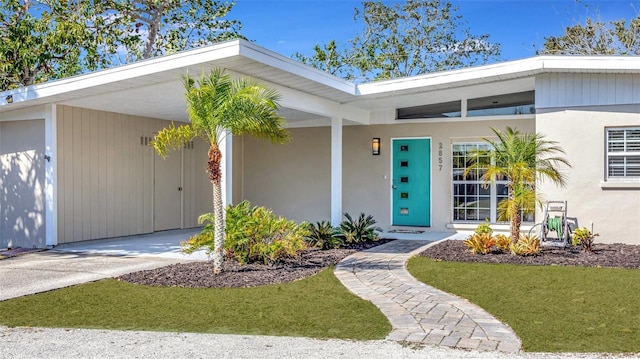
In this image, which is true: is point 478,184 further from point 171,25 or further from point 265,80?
point 171,25

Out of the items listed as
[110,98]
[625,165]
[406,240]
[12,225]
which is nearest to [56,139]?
[110,98]

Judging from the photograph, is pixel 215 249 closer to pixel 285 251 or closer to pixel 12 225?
pixel 285 251

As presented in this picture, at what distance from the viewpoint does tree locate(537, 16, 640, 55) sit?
A: 69.8ft

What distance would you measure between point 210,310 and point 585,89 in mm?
7676

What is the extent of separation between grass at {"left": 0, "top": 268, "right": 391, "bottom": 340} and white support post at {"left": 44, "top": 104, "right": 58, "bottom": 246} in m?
4.15

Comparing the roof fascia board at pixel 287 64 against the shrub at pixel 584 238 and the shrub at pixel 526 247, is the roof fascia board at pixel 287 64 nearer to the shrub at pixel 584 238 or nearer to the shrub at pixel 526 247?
the shrub at pixel 526 247

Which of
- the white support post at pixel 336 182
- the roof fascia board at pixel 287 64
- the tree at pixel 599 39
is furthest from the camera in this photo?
the tree at pixel 599 39

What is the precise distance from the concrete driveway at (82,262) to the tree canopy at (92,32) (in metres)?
7.20

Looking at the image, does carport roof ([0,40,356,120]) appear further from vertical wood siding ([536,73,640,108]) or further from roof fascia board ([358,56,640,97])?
vertical wood siding ([536,73,640,108])

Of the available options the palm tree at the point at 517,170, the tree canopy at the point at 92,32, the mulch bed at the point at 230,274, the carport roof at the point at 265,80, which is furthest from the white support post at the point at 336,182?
the tree canopy at the point at 92,32

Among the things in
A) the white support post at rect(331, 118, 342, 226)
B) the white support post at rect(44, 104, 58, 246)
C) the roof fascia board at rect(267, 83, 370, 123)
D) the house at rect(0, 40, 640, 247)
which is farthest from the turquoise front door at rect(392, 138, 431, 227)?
the white support post at rect(44, 104, 58, 246)

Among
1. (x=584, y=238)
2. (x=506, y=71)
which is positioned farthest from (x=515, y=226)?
(x=506, y=71)

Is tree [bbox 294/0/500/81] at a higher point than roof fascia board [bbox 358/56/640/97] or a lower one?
higher

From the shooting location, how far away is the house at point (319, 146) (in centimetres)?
932
